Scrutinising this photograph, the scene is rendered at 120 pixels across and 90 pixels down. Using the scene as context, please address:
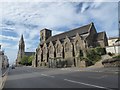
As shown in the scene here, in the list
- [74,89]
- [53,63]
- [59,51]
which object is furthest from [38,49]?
[74,89]

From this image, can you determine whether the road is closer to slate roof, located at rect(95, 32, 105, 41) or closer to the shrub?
the shrub

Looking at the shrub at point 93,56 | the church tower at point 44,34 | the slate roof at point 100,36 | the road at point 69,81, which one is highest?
the church tower at point 44,34

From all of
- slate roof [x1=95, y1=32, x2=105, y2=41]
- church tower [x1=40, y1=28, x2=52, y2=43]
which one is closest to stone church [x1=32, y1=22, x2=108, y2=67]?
slate roof [x1=95, y1=32, x2=105, y2=41]

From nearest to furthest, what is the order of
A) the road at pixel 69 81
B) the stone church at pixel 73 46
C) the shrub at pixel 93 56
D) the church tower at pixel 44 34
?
the road at pixel 69 81 < the shrub at pixel 93 56 < the stone church at pixel 73 46 < the church tower at pixel 44 34

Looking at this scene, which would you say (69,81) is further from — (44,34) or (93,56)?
(44,34)

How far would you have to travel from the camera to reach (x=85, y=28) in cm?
7156

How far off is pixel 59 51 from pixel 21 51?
8466 centimetres

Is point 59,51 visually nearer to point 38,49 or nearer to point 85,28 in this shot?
point 85,28

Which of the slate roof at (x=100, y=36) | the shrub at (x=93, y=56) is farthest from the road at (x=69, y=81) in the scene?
the slate roof at (x=100, y=36)

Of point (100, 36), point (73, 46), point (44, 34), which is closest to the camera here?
point (100, 36)

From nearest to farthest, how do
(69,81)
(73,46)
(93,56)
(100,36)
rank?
(69,81)
(93,56)
(100,36)
(73,46)

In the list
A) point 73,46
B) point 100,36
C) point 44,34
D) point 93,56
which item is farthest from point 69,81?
point 44,34

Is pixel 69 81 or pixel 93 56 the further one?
pixel 93 56

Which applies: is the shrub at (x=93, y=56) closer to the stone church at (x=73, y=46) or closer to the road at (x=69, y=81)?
the stone church at (x=73, y=46)
